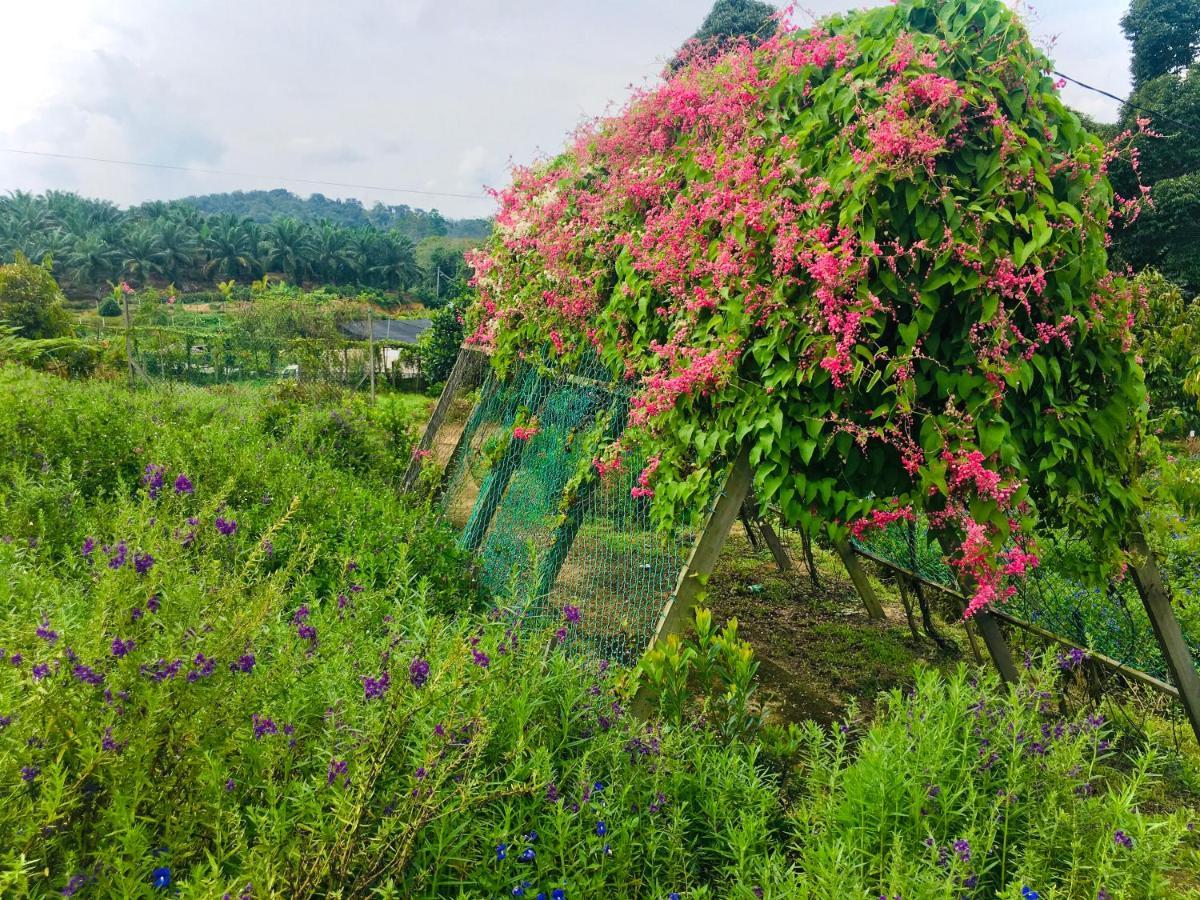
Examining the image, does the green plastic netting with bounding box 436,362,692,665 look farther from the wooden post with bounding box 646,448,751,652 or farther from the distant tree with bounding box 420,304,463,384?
the distant tree with bounding box 420,304,463,384

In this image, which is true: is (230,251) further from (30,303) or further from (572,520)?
(572,520)

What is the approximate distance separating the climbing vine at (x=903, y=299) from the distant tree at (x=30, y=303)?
24453mm

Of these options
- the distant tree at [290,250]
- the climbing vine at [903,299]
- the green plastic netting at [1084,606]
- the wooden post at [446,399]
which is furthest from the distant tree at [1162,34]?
the distant tree at [290,250]

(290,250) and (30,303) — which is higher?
(290,250)

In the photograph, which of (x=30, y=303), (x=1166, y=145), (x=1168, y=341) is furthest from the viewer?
(x=1166, y=145)

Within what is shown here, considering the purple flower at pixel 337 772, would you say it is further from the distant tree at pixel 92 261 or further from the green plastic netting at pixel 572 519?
the distant tree at pixel 92 261

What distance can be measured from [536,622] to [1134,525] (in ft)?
8.63

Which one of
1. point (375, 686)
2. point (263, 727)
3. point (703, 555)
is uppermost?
point (703, 555)

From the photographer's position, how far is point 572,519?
386 centimetres

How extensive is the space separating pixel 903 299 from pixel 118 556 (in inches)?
101

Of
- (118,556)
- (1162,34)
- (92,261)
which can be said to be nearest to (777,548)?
(118,556)

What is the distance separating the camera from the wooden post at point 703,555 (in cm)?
291

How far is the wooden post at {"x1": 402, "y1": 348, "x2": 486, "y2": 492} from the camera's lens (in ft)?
19.8

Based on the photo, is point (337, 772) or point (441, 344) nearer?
point (337, 772)
